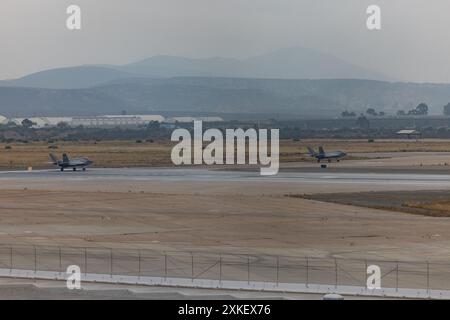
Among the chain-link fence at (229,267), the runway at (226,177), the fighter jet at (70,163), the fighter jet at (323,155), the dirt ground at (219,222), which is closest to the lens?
the chain-link fence at (229,267)

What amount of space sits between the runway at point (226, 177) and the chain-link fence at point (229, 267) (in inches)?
2092

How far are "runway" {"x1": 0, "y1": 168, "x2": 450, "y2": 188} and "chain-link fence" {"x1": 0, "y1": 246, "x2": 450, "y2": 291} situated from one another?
53.1 meters

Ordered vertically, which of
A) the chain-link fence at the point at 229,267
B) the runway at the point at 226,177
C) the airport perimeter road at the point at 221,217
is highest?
the chain-link fence at the point at 229,267

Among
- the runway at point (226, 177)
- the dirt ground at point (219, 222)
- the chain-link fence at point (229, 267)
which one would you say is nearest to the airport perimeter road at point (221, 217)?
the dirt ground at point (219, 222)

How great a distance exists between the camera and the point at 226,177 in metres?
119

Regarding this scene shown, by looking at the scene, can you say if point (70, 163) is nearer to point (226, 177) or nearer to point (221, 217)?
point (226, 177)

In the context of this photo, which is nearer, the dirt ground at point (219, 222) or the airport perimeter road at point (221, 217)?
the dirt ground at point (219, 222)

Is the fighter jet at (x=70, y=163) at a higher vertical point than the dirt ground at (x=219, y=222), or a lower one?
higher

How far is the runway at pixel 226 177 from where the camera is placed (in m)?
110

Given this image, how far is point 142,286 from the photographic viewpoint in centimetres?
4528

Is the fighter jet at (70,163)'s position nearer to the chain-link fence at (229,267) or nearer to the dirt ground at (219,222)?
the dirt ground at (219,222)

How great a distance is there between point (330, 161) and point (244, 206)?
69703 mm
